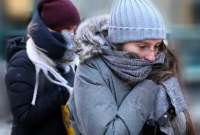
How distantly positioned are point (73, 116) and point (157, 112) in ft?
1.23

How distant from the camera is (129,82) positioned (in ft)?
8.02

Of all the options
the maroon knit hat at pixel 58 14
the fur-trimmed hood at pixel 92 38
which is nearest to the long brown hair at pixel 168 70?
the fur-trimmed hood at pixel 92 38

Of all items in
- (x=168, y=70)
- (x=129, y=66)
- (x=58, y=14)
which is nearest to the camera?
(x=129, y=66)

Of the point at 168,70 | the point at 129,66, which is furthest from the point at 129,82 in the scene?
the point at 168,70

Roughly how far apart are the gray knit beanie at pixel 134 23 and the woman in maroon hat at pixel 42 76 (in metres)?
0.84

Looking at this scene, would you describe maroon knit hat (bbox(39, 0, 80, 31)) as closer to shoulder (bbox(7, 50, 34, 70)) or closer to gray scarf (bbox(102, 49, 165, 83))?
shoulder (bbox(7, 50, 34, 70))

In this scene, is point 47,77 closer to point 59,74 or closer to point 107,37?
point 59,74

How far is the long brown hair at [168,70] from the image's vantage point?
8.12 ft

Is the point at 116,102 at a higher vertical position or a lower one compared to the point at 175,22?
higher

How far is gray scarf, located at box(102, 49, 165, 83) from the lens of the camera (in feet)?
7.89

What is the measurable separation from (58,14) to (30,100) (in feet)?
1.69

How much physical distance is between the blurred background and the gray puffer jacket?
476 cm

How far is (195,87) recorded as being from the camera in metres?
8.81

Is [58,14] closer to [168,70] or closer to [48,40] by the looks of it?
[48,40]
